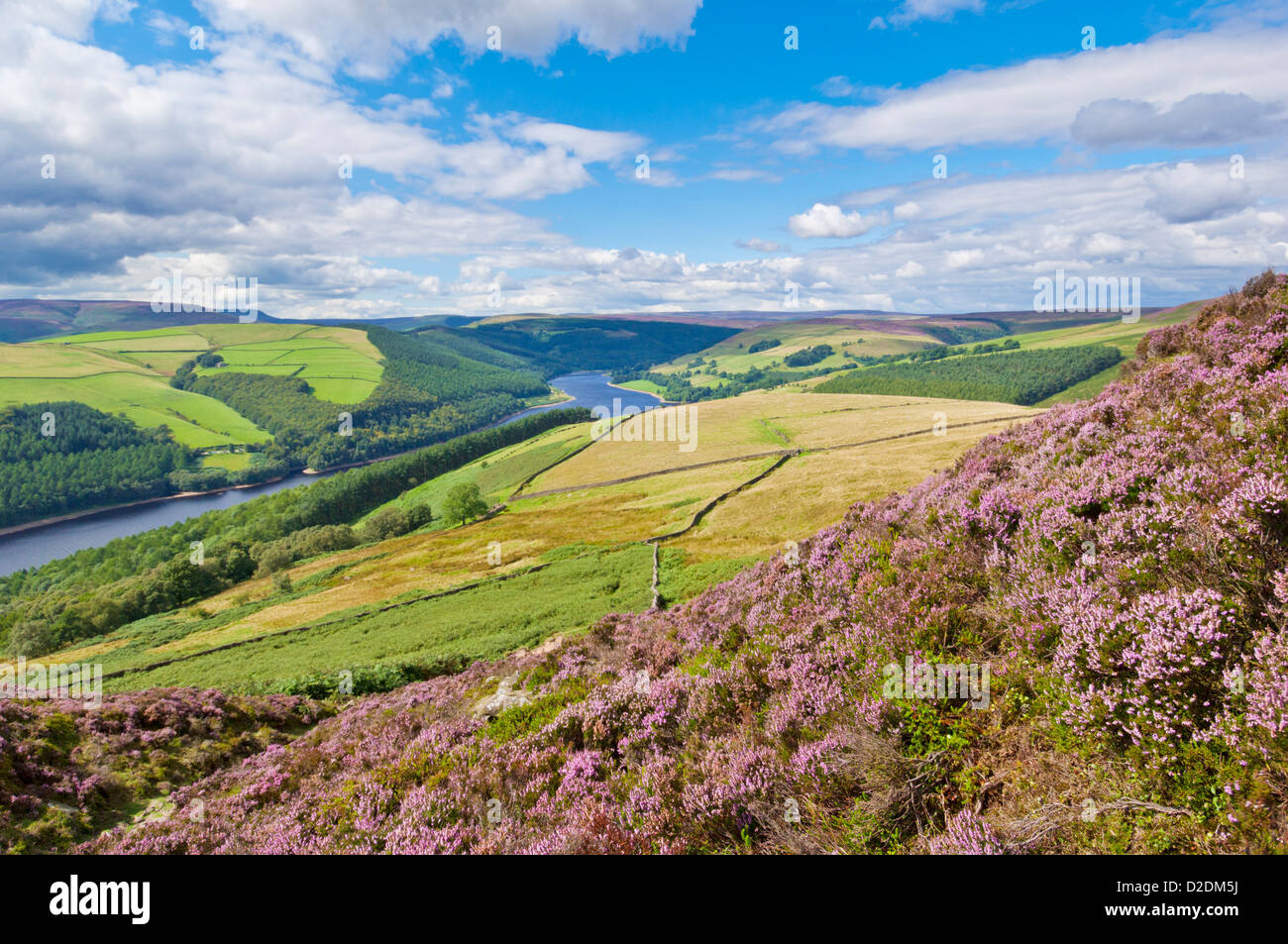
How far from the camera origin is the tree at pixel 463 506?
74.5 metres

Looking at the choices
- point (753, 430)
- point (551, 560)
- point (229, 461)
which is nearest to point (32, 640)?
point (551, 560)

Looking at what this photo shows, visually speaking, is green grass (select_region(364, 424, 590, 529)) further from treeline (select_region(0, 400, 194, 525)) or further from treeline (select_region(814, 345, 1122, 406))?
treeline (select_region(0, 400, 194, 525))

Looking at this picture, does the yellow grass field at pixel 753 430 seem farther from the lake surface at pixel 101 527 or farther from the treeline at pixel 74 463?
the treeline at pixel 74 463

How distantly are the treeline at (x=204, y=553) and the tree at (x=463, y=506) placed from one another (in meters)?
14.1

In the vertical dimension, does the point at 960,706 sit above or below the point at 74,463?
above

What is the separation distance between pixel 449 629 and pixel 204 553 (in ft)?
255

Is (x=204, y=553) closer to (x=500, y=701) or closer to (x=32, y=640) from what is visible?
(x=32, y=640)

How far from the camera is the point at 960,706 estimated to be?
513cm

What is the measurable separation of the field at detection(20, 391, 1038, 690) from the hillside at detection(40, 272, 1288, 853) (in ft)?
48.4

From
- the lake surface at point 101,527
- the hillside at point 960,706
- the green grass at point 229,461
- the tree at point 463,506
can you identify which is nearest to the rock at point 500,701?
the hillside at point 960,706
